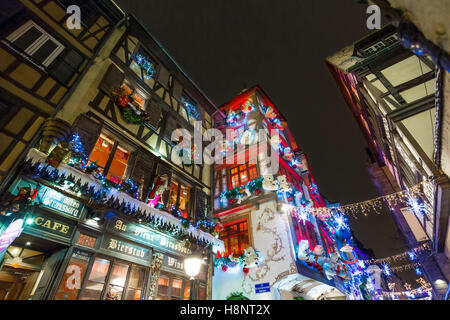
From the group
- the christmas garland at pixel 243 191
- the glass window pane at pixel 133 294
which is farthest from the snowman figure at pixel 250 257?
the glass window pane at pixel 133 294

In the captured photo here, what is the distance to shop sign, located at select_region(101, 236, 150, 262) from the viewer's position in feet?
22.7

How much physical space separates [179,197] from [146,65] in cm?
752

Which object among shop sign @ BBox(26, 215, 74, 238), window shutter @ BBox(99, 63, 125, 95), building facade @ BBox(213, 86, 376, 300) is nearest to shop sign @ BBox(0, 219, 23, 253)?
shop sign @ BBox(26, 215, 74, 238)

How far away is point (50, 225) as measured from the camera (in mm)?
5848

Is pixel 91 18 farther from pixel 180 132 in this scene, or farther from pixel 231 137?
pixel 231 137

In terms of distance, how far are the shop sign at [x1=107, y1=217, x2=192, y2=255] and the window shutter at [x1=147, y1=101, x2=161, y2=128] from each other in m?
4.99

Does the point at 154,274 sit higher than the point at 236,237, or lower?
lower

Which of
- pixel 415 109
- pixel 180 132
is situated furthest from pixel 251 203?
pixel 415 109

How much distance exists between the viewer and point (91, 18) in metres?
9.61

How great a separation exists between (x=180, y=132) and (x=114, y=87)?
13.2 ft

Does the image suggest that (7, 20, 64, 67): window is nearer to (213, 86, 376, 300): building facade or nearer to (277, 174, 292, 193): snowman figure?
(213, 86, 376, 300): building facade

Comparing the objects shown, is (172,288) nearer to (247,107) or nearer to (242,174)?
(242,174)

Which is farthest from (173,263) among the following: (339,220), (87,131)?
(339,220)

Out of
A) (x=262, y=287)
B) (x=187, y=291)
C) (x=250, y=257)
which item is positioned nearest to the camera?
(x=187, y=291)
